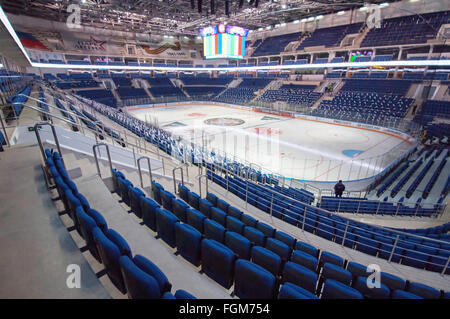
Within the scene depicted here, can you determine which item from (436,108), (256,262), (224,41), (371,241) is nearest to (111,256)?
(256,262)

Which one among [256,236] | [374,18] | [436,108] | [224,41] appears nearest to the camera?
[256,236]

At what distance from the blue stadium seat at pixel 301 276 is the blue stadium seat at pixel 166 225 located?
150cm

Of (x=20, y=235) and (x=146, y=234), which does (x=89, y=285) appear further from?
(x=20, y=235)

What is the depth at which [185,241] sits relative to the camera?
284 centimetres

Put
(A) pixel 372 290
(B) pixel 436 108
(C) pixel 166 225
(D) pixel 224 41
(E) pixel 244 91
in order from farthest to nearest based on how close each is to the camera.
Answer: (E) pixel 244 91
(D) pixel 224 41
(B) pixel 436 108
(C) pixel 166 225
(A) pixel 372 290

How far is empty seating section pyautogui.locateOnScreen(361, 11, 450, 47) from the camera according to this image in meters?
21.0

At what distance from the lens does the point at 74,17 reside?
25.5 m

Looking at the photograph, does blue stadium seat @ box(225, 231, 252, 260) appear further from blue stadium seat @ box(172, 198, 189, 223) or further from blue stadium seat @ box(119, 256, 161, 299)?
blue stadium seat @ box(119, 256, 161, 299)

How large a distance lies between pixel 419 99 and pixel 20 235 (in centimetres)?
2626

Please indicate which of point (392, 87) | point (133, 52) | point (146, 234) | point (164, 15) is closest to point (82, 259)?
point (146, 234)

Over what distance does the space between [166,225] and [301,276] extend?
184cm

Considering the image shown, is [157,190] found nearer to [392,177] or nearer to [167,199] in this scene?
[167,199]

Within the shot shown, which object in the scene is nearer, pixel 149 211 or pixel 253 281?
pixel 253 281
